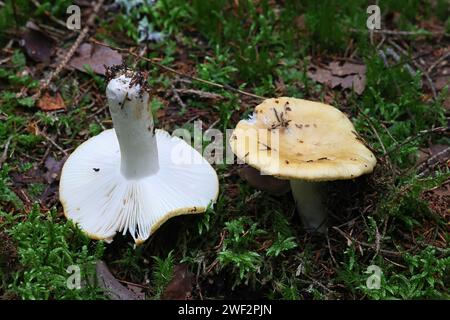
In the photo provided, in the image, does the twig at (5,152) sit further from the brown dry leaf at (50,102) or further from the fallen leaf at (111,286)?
the fallen leaf at (111,286)

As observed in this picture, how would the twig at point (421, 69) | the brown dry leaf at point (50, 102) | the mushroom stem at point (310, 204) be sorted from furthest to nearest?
the twig at point (421, 69) < the brown dry leaf at point (50, 102) < the mushroom stem at point (310, 204)

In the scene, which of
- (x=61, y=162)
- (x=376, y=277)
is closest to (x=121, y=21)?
(x=61, y=162)

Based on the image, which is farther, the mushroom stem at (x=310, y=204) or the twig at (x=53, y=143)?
the twig at (x=53, y=143)

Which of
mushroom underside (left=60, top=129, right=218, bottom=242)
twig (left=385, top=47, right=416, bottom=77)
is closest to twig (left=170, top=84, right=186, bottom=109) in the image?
mushroom underside (left=60, top=129, right=218, bottom=242)

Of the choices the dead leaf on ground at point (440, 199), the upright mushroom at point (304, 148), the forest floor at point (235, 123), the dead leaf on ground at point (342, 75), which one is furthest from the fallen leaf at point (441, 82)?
the upright mushroom at point (304, 148)

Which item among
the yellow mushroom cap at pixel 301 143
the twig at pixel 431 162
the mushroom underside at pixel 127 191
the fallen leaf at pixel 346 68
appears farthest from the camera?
the fallen leaf at pixel 346 68

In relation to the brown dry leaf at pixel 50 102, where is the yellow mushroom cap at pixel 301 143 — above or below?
below
